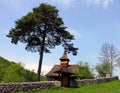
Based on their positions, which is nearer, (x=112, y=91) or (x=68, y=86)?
(x=112, y=91)

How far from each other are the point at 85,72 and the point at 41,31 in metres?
11.4

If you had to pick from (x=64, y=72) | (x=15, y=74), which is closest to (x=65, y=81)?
(x=64, y=72)

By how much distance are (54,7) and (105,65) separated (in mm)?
27600

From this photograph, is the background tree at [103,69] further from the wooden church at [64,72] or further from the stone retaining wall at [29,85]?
the stone retaining wall at [29,85]

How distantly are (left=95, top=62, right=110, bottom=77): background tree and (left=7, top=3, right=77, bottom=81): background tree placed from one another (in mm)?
20439

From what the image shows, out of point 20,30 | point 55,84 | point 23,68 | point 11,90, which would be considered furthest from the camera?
point 23,68

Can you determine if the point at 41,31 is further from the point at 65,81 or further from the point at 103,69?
the point at 103,69

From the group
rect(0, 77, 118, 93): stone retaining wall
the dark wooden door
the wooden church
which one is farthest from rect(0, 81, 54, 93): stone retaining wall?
the wooden church

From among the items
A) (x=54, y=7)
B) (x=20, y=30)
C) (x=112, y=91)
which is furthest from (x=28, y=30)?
(x=112, y=91)

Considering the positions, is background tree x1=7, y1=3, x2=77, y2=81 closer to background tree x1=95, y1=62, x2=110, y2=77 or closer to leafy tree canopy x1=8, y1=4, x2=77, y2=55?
leafy tree canopy x1=8, y1=4, x2=77, y2=55

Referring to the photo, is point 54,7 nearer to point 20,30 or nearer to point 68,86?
point 20,30

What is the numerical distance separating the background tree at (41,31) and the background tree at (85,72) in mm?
4473

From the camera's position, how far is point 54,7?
1925 inches

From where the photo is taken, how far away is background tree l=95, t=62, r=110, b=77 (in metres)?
67.6
